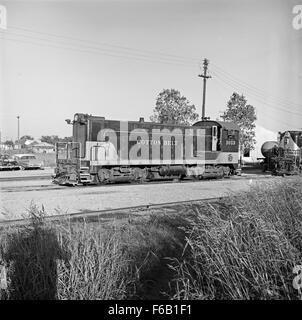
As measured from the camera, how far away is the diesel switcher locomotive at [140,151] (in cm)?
1688

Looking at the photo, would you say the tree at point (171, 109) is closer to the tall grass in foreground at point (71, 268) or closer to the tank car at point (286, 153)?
the tank car at point (286, 153)

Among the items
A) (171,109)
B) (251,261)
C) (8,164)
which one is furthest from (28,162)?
(251,261)

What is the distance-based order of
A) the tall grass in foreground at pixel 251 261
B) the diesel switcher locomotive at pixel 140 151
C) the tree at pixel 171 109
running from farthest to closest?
the tree at pixel 171 109 → the diesel switcher locomotive at pixel 140 151 → the tall grass in foreground at pixel 251 261

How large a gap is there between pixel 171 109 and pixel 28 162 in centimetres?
1836

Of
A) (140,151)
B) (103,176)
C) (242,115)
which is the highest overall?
(242,115)

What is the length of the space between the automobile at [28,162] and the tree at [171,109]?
16708 mm

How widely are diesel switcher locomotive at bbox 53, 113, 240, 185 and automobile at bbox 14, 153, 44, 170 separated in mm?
18104

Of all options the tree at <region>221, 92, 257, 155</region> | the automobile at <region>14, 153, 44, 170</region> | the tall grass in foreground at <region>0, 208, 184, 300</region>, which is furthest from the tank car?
the automobile at <region>14, 153, 44, 170</region>

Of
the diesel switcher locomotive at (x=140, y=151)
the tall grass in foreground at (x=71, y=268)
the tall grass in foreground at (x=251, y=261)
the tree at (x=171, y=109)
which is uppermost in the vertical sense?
the tree at (x=171, y=109)

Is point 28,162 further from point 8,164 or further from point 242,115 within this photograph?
point 242,115

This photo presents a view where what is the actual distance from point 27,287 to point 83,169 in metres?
13.0

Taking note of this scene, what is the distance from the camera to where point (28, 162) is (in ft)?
114

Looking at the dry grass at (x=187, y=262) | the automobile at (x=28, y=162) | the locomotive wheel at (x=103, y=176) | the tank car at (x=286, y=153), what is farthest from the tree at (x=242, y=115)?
the dry grass at (x=187, y=262)
